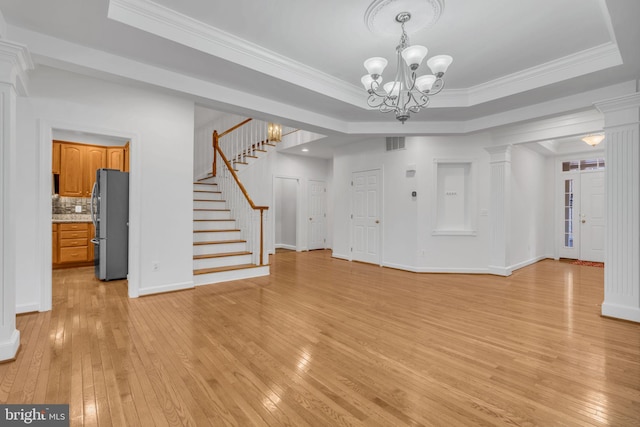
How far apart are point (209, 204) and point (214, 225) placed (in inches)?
26.6

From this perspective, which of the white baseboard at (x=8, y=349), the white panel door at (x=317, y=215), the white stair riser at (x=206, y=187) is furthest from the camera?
the white panel door at (x=317, y=215)

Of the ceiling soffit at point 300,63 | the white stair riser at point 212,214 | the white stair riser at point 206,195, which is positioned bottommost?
the white stair riser at point 212,214

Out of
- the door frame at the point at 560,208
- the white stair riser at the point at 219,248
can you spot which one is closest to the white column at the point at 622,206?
the door frame at the point at 560,208

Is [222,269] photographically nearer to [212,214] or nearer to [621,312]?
[212,214]

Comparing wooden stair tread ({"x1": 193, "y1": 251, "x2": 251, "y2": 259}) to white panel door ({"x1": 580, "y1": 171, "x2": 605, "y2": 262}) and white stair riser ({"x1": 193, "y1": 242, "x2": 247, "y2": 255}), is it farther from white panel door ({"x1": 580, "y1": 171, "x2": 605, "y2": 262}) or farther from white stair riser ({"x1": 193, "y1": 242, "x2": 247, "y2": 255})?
white panel door ({"x1": 580, "y1": 171, "x2": 605, "y2": 262})

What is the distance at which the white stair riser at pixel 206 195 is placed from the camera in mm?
6496

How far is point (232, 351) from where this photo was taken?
8.56ft

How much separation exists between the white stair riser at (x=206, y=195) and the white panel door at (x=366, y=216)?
10.2ft

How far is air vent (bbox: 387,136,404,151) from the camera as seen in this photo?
6.33 metres

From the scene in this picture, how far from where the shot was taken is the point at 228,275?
5.15 m

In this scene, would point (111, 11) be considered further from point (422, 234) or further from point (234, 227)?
point (422, 234)

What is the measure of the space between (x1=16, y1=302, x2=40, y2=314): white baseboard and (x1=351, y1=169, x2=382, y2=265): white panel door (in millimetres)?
5526

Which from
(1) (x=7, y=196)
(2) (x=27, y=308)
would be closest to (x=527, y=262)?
(1) (x=7, y=196)

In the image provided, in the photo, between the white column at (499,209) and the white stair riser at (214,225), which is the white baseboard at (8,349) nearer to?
the white stair riser at (214,225)
